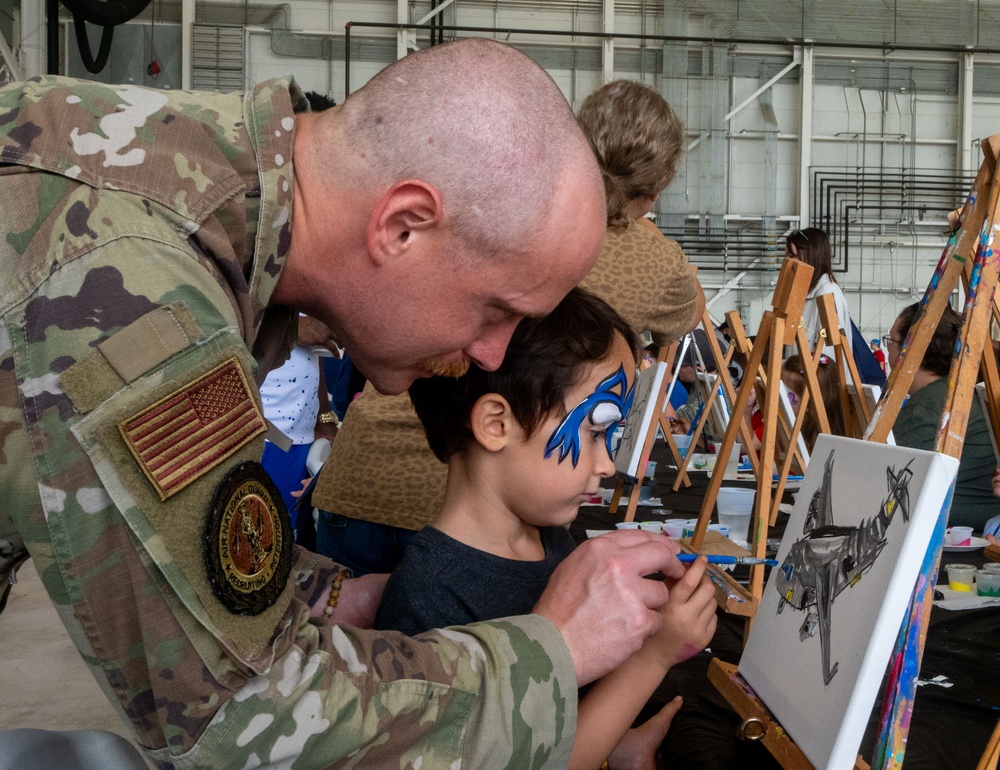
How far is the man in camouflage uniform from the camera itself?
683 mm

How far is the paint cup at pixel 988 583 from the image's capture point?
1833 millimetres

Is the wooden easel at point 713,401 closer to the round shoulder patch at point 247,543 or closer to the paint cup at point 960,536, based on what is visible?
the paint cup at point 960,536

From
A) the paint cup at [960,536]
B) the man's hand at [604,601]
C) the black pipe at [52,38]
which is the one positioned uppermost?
the black pipe at [52,38]

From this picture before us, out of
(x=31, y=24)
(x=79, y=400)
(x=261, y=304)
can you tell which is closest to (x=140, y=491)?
(x=79, y=400)

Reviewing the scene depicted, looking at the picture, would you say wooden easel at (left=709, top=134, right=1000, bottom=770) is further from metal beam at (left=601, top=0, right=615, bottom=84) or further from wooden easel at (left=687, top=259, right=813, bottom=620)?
metal beam at (left=601, top=0, right=615, bottom=84)

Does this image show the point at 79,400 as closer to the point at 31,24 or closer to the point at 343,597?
the point at 343,597

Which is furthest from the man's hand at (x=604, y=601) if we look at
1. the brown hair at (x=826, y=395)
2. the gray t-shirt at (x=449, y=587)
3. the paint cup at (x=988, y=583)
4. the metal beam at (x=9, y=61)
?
the metal beam at (x=9, y=61)

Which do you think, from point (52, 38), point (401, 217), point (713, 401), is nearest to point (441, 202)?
point (401, 217)

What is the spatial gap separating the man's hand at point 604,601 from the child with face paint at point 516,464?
0.17 meters

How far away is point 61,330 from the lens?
2.23ft

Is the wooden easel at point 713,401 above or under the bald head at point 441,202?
under

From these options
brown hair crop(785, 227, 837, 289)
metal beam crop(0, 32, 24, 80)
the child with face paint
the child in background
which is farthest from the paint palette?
metal beam crop(0, 32, 24, 80)

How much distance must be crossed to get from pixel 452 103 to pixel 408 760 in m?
0.57

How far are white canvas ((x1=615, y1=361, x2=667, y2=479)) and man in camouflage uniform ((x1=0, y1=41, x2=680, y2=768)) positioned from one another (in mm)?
1927
